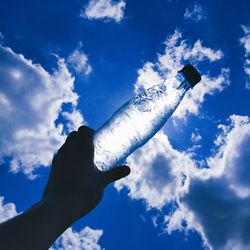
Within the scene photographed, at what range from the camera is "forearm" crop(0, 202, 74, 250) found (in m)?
1.69

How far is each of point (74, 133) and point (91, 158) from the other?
0.95 feet

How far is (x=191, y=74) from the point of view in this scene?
4.45 m

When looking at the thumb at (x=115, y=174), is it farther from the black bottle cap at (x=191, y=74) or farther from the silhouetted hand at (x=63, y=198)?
the black bottle cap at (x=191, y=74)

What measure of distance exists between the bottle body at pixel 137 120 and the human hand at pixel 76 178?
1.62 m

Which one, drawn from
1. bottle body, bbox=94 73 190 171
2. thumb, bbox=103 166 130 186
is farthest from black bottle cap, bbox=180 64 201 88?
thumb, bbox=103 166 130 186

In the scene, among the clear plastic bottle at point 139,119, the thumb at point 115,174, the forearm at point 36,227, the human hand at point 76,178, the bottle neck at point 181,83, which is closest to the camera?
the forearm at point 36,227

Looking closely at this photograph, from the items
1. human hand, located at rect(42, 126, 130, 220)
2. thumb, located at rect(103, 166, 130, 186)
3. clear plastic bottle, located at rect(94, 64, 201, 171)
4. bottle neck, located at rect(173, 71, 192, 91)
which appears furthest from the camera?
bottle neck, located at rect(173, 71, 192, 91)

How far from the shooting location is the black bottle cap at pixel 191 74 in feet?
14.5

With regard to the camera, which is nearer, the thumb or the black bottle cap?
the thumb

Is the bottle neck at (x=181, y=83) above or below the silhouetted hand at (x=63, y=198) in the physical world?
above

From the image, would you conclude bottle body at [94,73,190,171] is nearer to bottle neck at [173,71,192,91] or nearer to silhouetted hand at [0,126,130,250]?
bottle neck at [173,71,192,91]

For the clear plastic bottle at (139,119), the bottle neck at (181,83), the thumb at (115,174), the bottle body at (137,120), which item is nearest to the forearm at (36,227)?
the thumb at (115,174)

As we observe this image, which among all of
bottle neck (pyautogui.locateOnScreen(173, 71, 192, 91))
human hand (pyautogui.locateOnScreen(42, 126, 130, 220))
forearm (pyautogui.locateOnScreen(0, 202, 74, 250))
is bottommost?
forearm (pyautogui.locateOnScreen(0, 202, 74, 250))

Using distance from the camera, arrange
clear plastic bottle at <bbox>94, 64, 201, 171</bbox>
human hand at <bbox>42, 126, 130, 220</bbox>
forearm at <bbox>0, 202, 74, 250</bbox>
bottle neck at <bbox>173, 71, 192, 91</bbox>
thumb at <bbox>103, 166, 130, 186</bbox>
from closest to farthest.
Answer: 1. forearm at <bbox>0, 202, 74, 250</bbox>
2. human hand at <bbox>42, 126, 130, 220</bbox>
3. thumb at <bbox>103, 166, 130, 186</bbox>
4. clear plastic bottle at <bbox>94, 64, 201, 171</bbox>
5. bottle neck at <bbox>173, 71, 192, 91</bbox>
